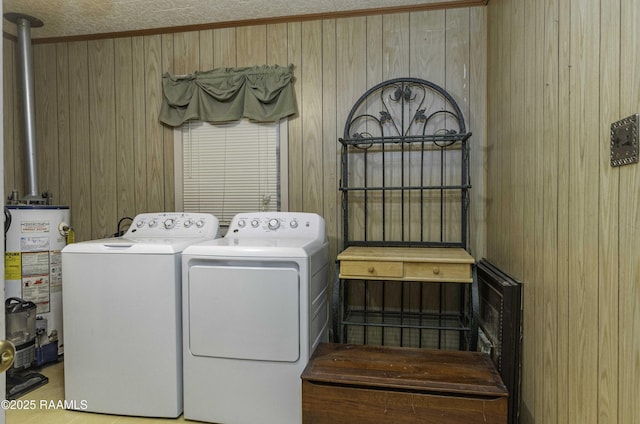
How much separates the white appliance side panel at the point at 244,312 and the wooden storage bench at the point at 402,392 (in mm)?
242

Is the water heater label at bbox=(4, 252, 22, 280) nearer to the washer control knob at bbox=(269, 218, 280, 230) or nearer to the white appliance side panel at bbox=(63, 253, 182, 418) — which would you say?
the white appliance side panel at bbox=(63, 253, 182, 418)

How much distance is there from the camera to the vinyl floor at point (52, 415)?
1981 mm

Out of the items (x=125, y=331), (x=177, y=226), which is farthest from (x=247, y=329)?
(x=177, y=226)

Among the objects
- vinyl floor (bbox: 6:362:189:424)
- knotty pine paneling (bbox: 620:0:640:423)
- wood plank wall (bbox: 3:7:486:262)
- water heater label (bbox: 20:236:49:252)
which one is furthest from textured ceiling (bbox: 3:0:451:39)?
vinyl floor (bbox: 6:362:189:424)

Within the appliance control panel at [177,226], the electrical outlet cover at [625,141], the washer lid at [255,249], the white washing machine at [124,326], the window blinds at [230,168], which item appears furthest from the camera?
the window blinds at [230,168]

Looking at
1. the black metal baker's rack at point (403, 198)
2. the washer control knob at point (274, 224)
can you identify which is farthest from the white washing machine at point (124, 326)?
the black metal baker's rack at point (403, 198)

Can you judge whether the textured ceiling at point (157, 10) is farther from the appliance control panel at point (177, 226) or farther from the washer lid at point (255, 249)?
the washer lid at point (255, 249)

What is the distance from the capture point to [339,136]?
2584 millimetres

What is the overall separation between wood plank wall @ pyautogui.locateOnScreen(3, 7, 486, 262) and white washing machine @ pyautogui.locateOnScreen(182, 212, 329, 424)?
819 millimetres

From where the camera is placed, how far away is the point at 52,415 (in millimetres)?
2047

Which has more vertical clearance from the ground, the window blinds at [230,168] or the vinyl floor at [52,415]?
the window blinds at [230,168]

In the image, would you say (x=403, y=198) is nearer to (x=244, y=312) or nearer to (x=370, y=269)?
(x=370, y=269)

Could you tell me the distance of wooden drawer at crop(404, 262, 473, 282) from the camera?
192 cm

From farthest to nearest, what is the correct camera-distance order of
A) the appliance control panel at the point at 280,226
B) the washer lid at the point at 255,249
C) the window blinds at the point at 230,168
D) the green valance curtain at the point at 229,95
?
the window blinds at the point at 230,168, the green valance curtain at the point at 229,95, the appliance control panel at the point at 280,226, the washer lid at the point at 255,249
